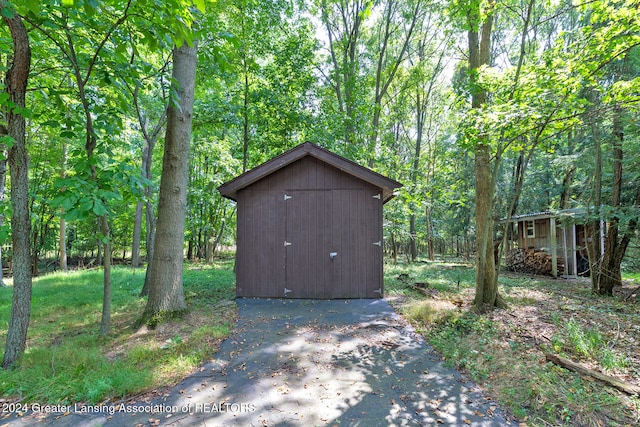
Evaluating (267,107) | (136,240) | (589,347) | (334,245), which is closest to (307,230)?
(334,245)

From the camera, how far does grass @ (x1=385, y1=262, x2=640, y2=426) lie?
2.56 m

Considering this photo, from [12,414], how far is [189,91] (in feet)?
15.6

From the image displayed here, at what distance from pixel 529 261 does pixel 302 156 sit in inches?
503

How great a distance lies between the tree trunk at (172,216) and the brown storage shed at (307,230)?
176 cm

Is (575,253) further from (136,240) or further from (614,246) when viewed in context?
(136,240)

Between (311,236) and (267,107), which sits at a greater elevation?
(267,107)

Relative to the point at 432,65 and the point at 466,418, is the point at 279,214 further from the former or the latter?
the point at 432,65

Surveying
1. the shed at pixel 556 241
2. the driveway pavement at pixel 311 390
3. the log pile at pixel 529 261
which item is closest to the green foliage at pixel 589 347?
the driveway pavement at pixel 311 390

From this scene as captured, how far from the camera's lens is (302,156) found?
683 cm

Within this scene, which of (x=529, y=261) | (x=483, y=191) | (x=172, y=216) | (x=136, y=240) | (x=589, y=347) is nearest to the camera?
(x=589, y=347)

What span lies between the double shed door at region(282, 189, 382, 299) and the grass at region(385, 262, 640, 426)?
109cm

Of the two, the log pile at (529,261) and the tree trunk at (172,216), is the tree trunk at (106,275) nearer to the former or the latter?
the tree trunk at (172,216)

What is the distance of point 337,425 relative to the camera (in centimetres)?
242

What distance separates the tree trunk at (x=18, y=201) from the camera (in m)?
3.08
